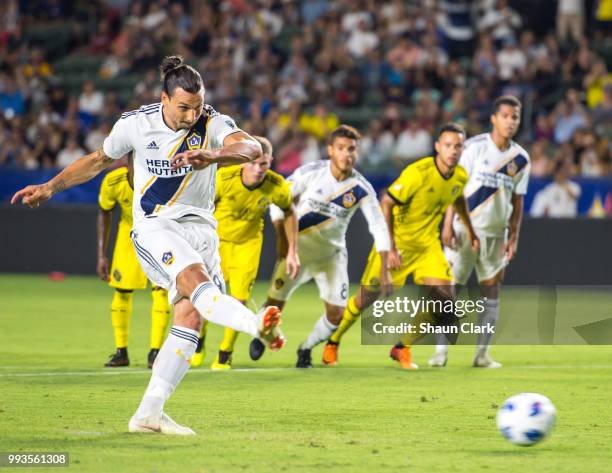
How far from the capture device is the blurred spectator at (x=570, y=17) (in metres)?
23.5

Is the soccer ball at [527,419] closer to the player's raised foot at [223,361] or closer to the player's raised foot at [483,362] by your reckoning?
the player's raised foot at [223,361]

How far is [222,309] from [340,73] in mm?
17005

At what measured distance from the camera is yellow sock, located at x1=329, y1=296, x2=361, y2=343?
38.1 feet

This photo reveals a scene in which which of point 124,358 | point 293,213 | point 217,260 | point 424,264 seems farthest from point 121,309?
point 217,260

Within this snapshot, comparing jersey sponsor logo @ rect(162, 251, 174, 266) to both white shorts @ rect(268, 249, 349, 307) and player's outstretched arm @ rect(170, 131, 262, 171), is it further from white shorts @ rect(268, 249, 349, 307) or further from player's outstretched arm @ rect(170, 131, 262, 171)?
white shorts @ rect(268, 249, 349, 307)

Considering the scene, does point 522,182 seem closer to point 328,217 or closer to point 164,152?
point 328,217

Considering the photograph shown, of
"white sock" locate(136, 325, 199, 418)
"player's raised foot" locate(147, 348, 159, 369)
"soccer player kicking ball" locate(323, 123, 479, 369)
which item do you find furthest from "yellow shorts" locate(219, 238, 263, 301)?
"white sock" locate(136, 325, 199, 418)

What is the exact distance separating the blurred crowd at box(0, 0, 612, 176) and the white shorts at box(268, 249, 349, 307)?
8.90m

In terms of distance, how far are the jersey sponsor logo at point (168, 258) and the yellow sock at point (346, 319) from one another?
4.40m

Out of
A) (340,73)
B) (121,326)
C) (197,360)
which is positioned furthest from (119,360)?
(340,73)

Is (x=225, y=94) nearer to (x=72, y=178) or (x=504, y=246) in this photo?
(x=504, y=246)

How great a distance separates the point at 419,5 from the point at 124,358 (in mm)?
14798

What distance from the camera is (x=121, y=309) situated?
437 inches

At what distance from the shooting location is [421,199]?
1159 centimetres
